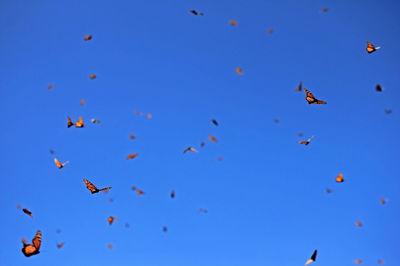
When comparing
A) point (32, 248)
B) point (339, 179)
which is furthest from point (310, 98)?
point (32, 248)

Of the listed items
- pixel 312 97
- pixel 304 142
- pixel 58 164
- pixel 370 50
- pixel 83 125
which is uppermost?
pixel 370 50

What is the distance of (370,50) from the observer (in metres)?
11.1

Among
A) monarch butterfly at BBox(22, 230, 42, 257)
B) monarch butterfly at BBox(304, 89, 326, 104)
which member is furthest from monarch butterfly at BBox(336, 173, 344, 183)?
monarch butterfly at BBox(22, 230, 42, 257)

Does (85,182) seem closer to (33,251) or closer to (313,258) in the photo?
(33,251)

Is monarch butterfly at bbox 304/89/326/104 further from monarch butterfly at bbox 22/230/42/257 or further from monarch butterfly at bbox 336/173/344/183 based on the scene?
monarch butterfly at bbox 22/230/42/257

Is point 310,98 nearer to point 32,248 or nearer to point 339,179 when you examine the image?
point 339,179

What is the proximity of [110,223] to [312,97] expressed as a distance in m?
10.3

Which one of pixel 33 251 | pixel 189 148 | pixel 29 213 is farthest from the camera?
pixel 189 148

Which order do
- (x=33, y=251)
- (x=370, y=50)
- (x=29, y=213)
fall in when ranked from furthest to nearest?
1. (x=370, y=50)
2. (x=29, y=213)
3. (x=33, y=251)

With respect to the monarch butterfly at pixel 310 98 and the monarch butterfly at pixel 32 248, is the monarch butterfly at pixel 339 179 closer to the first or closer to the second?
the monarch butterfly at pixel 310 98

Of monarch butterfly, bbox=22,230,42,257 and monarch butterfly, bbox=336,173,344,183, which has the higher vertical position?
monarch butterfly, bbox=336,173,344,183

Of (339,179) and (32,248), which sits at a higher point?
(339,179)

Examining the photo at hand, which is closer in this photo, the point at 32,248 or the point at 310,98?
the point at 32,248

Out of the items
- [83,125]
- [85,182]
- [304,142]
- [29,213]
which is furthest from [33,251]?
[304,142]
